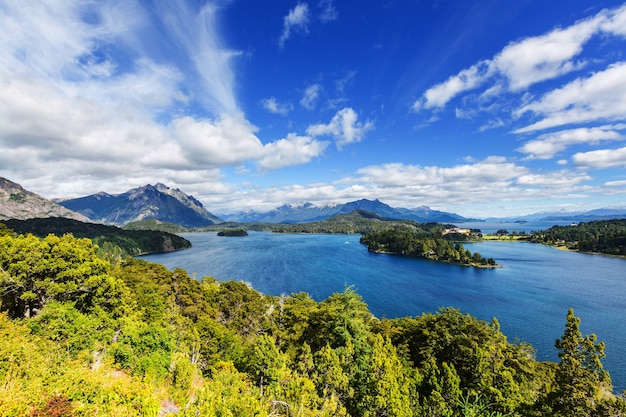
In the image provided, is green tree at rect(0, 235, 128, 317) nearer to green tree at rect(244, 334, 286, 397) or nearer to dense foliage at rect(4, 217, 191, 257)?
Result: green tree at rect(244, 334, 286, 397)

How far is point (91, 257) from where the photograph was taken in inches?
1432

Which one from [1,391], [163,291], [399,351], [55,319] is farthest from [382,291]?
[1,391]

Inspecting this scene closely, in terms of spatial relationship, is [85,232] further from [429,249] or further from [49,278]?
[429,249]

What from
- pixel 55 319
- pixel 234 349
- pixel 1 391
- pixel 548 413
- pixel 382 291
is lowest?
pixel 382 291

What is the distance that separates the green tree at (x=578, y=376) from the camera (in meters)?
19.6

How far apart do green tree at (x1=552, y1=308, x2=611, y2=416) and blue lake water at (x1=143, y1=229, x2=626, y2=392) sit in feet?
104

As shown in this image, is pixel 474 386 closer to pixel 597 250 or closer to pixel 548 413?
pixel 548 413

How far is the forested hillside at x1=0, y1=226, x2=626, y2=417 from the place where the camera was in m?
13.5

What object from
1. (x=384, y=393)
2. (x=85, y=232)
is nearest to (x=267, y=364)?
(x=384, y=393)

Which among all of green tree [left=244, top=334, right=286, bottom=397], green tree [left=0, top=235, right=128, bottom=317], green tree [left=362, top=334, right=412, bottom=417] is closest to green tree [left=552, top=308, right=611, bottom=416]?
green tree [left=362, top=334, right=412, bottom=417]

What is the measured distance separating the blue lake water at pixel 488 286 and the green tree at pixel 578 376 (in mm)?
31672

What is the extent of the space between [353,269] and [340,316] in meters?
92.3

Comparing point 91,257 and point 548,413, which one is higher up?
point 91,257

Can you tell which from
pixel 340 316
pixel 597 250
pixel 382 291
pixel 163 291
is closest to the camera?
pixel 340 316
